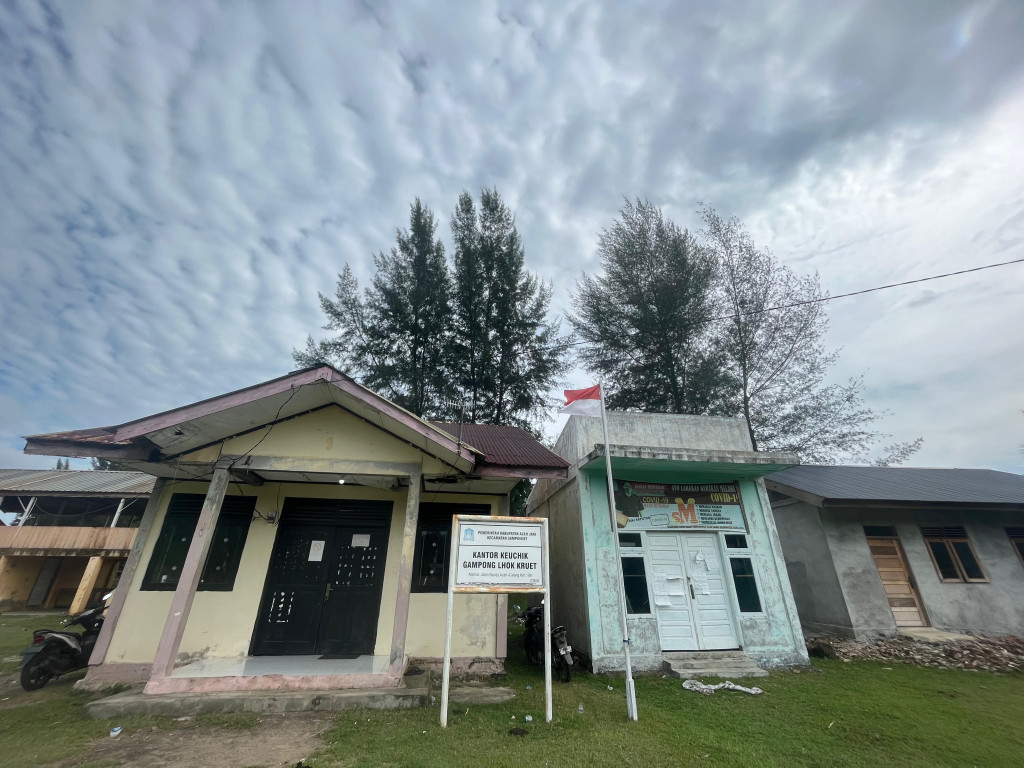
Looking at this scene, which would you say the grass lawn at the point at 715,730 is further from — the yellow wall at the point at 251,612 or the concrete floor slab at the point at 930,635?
the concrete floor slab at the point at 930,635

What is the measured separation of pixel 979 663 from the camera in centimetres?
728

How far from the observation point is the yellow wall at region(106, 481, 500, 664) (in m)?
6.20

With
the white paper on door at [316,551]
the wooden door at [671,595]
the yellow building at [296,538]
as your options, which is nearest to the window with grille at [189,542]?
the yellow building at [296,538]

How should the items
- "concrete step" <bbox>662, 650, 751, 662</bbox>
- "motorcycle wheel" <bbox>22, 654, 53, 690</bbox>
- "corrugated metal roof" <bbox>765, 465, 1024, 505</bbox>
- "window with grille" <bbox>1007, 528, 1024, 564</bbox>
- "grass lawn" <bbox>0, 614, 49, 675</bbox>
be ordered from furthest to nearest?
"window with grille" <bbox>1007, 528, 1024, 564</bbox> → "corrugated metal roof" <bbox>765, 465, 1024, 505</bbox> → "grass lawn" <bbox>0, 614, 49, 675</bbox> → "concrete step" <bbox>662, 650, 751, 662</bbox> → "motorcycle wheel" <bbox>22, 654, 53, 690</bbox>

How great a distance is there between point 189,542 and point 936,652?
13.5 metres

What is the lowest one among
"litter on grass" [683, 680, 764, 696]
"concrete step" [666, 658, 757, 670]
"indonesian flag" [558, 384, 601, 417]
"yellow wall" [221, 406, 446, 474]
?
"litter on grass" [683, 680, 764, 696]

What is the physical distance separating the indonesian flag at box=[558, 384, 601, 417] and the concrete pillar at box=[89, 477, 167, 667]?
6.84 m

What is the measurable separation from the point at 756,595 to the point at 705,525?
4.80 ft

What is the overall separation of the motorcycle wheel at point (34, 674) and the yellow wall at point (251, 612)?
81 cm

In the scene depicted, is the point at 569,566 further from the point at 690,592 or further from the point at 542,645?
the point at 690,592

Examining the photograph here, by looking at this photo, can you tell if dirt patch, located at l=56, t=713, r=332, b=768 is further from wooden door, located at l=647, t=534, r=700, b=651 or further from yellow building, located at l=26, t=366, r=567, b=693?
wooden door, located at l=647, t=534, r=700, b=651

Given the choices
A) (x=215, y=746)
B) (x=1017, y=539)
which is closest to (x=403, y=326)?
(x=215, y=746)

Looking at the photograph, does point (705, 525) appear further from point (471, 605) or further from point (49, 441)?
point (49, 441)

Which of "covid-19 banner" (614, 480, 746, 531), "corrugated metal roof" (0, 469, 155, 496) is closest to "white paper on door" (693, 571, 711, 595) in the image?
"covid-19 banner" (614, 480, 746, 531)
